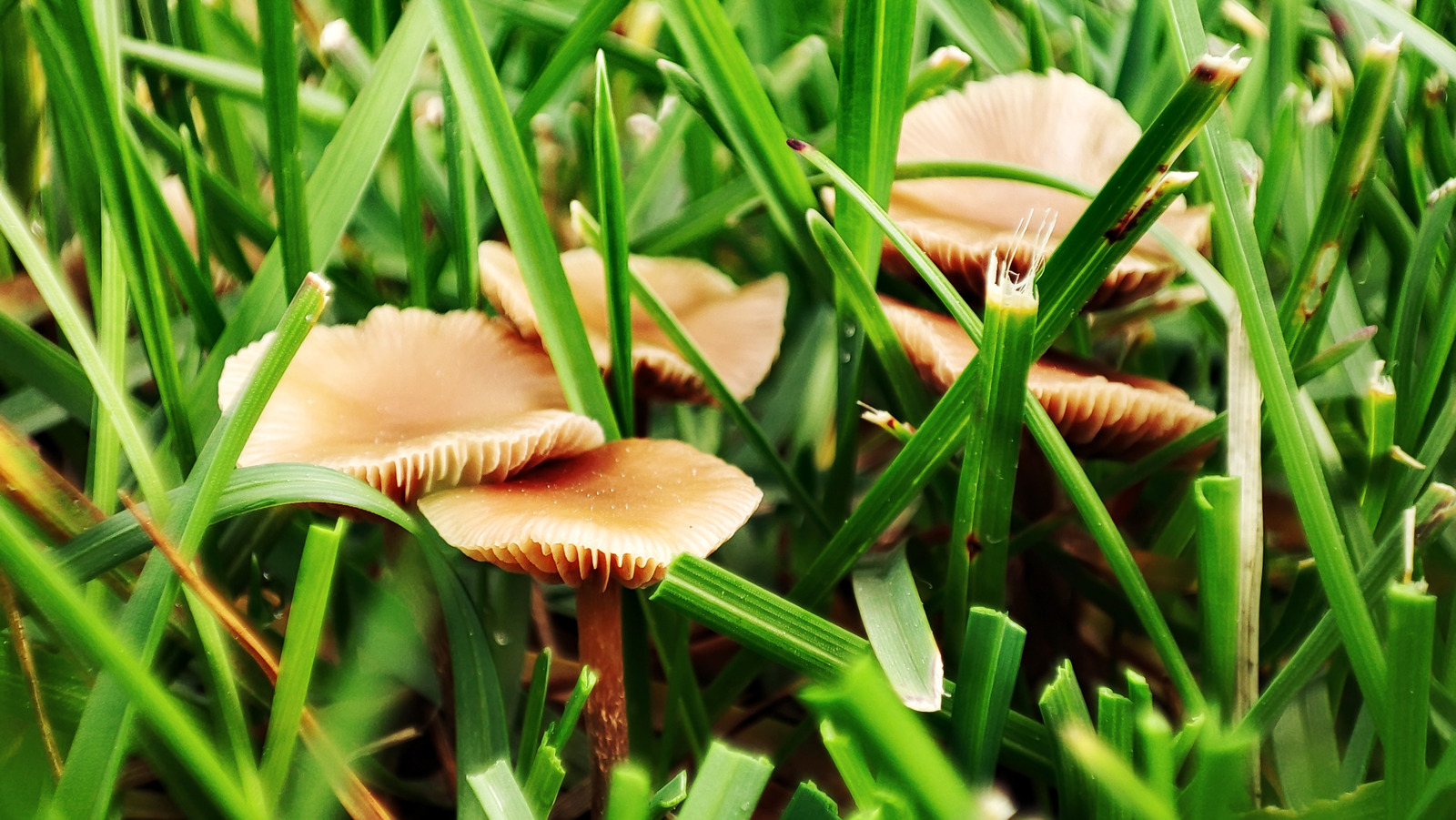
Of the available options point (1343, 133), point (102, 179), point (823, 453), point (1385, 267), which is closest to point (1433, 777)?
point (1343, 133)

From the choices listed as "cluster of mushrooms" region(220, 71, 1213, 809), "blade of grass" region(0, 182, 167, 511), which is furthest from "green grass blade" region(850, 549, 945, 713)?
"blade of grass" region(0, 182, 167, 511)

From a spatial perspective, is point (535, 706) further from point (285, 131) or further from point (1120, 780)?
point (285, 131)

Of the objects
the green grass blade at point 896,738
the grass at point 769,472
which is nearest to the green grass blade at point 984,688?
the grass at point 769,472

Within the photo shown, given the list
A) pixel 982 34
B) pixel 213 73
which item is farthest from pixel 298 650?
pixel 982 34

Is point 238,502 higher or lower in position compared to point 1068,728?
higher

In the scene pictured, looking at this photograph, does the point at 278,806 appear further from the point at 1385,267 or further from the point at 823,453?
the point at 1385,267

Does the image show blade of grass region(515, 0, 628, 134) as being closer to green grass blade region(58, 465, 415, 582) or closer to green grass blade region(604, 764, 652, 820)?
green grass blade region(58, 465, 415, 582)
